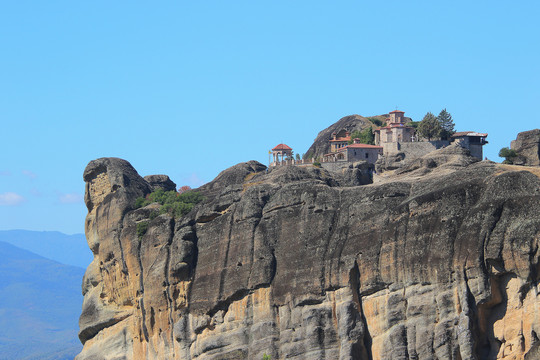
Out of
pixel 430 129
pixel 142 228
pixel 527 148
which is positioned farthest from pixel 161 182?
pixel 527 148

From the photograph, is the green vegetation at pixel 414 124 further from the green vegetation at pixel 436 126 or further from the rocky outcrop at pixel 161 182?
the rocky outcrop at pixel 161 182

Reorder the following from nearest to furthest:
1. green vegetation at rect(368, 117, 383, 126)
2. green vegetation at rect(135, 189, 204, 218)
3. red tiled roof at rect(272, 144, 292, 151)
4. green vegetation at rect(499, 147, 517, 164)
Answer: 1. green vegetation at rect(135, 189, 204, 218)
2. green vegetation at rect(499, 147, 517, 164)
3. red tiled roof at rect(272, 144, 292, 151)
4. green vegetation at rect(368, 117, 383, 126)

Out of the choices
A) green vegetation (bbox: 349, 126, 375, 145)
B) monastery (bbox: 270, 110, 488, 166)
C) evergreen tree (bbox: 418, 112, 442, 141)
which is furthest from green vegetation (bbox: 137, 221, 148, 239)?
green vegetation (bbox: 349, 126, 375, 145)

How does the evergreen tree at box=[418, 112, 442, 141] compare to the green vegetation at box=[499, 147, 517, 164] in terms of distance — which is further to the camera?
the evergreen tree at box=[418, 112, 442, 141]

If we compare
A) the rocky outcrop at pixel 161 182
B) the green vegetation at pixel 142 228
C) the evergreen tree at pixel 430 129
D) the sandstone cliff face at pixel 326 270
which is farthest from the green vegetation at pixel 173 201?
the evergreen tree at pixel 430 129

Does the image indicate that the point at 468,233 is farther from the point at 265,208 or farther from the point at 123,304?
the point at 123,304

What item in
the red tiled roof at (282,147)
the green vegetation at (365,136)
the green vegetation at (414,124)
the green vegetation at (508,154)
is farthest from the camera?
the green vegetation at (365,136)

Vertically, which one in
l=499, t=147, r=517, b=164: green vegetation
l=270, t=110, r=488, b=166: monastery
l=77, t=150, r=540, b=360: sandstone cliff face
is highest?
l=270, t=110, r=488, b=166: monastery

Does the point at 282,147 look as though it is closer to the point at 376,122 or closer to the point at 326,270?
the point at 376,122

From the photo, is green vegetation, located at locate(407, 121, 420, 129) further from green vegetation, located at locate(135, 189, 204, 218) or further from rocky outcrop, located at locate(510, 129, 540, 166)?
green vegetation, located at locate(135, 189, 204, 218)

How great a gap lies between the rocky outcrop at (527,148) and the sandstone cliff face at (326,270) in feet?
56.3

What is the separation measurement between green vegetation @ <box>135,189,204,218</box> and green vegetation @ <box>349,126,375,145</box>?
105 feet

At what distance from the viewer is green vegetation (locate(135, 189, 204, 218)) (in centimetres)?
10994

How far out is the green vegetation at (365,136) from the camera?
143m
